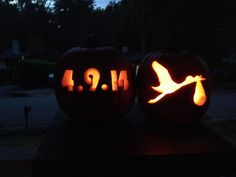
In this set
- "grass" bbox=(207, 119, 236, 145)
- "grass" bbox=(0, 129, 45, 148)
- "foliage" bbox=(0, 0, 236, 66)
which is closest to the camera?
"grass" bbox=(0, 129, 45, 148)

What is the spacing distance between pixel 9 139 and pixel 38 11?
154 ft

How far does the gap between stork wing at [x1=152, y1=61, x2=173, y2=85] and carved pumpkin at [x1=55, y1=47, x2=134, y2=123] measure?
19 cm

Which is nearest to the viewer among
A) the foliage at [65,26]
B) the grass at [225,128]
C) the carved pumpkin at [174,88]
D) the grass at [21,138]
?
the carved pumpkin at [174,88]

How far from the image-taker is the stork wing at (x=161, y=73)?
2.71 m

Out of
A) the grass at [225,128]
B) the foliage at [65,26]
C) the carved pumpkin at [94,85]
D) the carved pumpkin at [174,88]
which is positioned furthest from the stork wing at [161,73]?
the foliage at [65,26]

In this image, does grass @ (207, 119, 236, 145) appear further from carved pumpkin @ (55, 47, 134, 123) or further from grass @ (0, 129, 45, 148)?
carved pumpkin @ (55, 47, 134, 123)

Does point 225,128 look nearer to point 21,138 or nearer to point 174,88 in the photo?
point 21,138

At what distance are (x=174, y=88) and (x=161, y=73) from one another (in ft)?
0.43

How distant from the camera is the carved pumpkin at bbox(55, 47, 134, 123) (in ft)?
8.90

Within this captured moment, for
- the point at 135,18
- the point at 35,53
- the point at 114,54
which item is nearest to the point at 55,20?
the point at 35,53

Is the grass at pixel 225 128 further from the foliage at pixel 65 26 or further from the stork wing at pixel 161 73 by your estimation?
the stork wing at pixel 161 73

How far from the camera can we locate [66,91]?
2775 millimetres

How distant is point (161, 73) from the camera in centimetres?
273

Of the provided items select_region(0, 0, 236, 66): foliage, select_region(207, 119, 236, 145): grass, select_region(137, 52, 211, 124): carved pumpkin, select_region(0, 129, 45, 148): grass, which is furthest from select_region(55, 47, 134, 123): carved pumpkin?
select_region(0, 0, 236, 66): foliage
